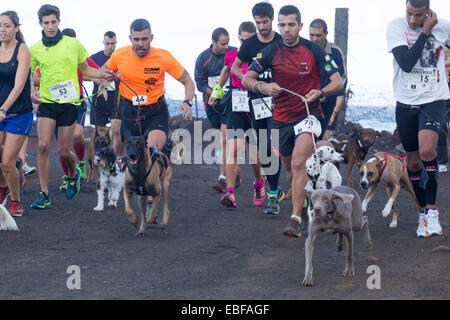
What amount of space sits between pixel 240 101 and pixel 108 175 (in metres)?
2.18

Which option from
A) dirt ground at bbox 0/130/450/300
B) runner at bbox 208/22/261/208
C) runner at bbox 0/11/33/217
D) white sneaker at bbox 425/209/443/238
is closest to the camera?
dirt ground at bbox 0/130/450/300

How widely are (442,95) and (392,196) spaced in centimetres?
185

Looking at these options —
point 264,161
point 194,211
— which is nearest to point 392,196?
point 264,161

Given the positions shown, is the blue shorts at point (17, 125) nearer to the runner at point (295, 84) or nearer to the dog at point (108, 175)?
the dog at point (108, 175)

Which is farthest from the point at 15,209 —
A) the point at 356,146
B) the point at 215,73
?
the point at 356,146

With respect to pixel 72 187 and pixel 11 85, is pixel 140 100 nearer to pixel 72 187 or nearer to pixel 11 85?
pixel 11 85

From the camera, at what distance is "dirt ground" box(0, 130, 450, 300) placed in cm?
555

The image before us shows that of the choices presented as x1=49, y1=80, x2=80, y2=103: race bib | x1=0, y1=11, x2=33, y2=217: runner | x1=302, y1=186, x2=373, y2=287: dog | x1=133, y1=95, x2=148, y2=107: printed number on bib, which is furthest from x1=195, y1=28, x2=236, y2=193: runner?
x1=302, y1=186, x2=373, y2=287: dog

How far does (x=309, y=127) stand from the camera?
26.2ft

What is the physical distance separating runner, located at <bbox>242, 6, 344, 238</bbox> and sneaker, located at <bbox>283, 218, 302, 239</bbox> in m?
0.12

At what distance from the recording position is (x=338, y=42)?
2005cm

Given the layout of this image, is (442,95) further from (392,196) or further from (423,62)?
(392,196)

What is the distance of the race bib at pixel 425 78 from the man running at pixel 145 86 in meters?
2.80

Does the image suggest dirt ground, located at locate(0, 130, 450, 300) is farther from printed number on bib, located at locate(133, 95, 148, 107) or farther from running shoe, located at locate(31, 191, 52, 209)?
printed number on bib, located at locate(133, 95, 148, 107)
